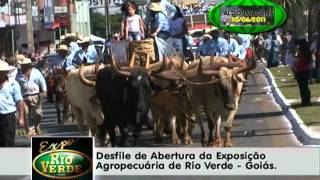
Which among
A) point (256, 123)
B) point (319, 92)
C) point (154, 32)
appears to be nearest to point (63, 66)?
point (154, 32)

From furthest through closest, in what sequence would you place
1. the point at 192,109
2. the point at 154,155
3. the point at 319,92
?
the point at 319,92 → the point at 192,109 → the point at 154,155

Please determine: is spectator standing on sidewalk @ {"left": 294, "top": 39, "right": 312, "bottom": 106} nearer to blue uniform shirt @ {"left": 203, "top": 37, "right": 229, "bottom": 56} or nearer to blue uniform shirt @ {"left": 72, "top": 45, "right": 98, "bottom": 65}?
blue uniform shirt @ {"left": 203, "top": 37, "right": 229, "bottom": 56}

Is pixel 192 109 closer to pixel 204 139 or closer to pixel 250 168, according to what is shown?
pixel 204 139

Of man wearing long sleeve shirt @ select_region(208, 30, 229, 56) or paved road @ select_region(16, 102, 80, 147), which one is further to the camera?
paved road @ select_region(16, 102, 80, 147)

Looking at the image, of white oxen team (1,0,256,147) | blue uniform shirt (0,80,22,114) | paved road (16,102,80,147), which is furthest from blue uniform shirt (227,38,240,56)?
blue uniform shirt (0,80,22,114)

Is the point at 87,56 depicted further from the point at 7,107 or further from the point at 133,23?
the point at 7,107

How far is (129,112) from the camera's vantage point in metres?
11.2

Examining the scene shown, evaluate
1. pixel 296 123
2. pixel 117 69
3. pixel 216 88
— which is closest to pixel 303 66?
pixel 296 123

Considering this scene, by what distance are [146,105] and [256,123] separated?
542 centimetres

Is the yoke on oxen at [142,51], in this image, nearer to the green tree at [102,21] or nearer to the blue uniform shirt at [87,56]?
the green tree at [102,21]
